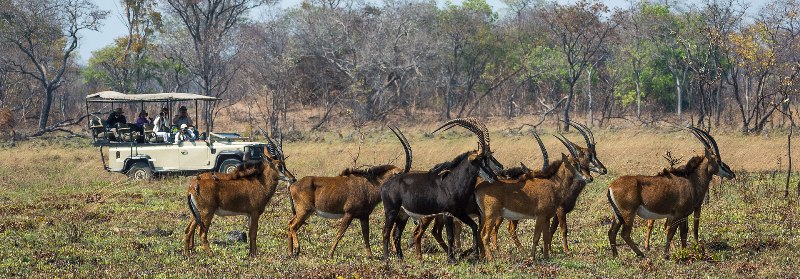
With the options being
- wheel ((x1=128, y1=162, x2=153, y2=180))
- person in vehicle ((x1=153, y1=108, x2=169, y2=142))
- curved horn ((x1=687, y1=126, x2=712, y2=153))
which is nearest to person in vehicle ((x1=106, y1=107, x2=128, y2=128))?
person in vehicle ((x1=153, y1=108, x2=169, y2=142))

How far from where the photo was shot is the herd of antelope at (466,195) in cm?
1302

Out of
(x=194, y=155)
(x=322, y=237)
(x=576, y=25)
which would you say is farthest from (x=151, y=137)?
(x=576, y=25)

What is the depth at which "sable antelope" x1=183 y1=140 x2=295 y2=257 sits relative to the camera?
13.8 metres

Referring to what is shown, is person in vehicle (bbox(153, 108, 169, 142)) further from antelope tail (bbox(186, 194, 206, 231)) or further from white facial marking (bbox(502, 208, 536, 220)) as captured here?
white facial marking (bbox(502, 208, 536, 220))

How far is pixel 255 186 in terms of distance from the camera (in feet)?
46.7

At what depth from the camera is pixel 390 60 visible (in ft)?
179

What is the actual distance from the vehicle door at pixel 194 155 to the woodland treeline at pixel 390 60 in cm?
2377

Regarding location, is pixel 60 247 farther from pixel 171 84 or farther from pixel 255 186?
pixel 171 84

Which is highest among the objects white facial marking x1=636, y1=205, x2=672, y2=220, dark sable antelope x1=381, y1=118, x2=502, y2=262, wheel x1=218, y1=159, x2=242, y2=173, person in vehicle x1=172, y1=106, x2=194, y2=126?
person in vehicle x1=172, y1=106, x2=194, y2=126

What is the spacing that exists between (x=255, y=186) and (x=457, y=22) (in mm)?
44930

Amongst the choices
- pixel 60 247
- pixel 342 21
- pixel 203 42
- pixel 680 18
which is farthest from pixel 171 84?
pixel 60 247

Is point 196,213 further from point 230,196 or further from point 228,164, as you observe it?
point 228,164

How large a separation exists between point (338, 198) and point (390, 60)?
41.3 metres

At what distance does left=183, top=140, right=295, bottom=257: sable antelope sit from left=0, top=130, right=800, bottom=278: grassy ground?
423 millimetres
